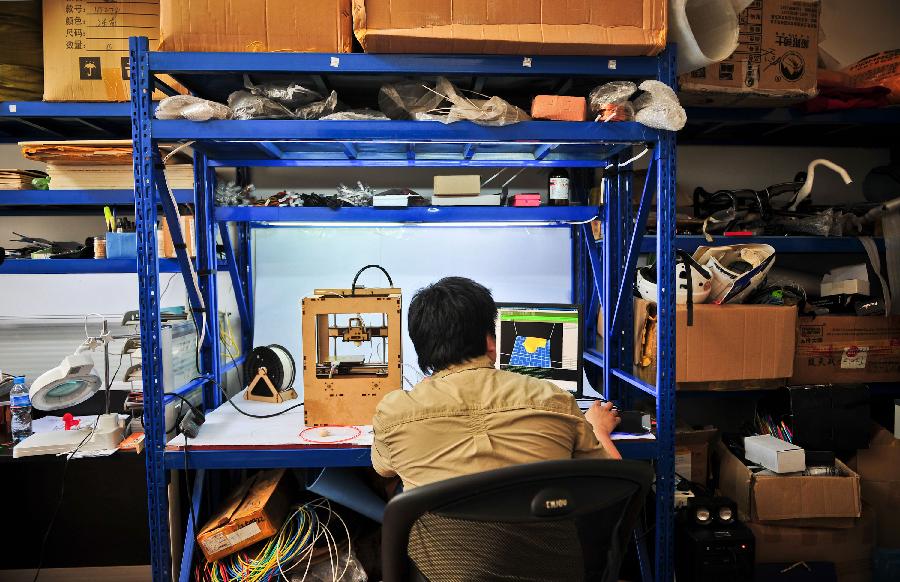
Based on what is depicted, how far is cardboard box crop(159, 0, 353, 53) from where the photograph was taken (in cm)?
185

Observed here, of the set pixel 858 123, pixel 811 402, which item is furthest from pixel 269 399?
pixel 858 123

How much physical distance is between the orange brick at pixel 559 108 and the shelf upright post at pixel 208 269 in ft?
4.99

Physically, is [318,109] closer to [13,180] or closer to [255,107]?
[255,107]

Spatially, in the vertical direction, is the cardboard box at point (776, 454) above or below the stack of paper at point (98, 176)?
below

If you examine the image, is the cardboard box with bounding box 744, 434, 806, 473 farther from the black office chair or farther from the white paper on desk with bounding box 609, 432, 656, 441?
the black office chair

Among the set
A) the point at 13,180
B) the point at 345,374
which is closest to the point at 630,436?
the point at 345,374

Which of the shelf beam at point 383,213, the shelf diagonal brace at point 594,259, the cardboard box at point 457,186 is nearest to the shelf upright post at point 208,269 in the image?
the shelf beam at point 383,213

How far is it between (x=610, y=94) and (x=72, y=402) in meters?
2.32

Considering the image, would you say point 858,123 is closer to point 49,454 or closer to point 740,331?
point 740,331

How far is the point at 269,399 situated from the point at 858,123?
3.10 meters

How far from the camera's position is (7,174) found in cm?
252

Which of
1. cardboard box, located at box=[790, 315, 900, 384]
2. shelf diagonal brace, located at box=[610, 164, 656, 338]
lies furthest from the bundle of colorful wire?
cardboard box, located at box=[790, 315, 900, 384]

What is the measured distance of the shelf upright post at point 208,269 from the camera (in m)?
2.49

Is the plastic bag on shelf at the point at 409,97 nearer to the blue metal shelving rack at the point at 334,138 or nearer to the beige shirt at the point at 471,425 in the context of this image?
the blue metal shelving rack at the point at 334,138
